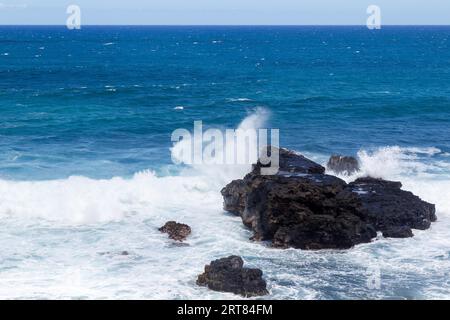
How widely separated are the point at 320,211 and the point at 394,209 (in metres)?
3.90

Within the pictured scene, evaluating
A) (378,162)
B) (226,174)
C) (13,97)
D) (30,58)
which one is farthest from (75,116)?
(30,58)

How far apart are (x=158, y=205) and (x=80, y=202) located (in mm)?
3611

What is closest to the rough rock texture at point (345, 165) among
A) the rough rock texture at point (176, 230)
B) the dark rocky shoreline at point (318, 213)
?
the dark rocky shoreline at point (318, 213)

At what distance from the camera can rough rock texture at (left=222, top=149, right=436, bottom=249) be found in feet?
79.1

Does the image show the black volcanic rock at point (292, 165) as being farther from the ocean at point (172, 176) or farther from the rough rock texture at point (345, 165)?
the rough rock texture at point (345, 165)

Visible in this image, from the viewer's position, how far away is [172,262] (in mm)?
23031

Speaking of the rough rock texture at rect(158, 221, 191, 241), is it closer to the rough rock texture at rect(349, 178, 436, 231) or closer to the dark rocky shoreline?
the dark rocky shoreline

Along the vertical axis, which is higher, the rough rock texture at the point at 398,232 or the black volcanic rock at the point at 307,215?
the black volcanic rock at the point at 307,215

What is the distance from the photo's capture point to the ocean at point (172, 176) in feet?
70.9
